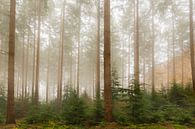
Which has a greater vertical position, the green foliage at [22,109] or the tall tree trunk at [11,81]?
the tall tree trunk at [11,81]

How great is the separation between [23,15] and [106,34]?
1267 centimetres

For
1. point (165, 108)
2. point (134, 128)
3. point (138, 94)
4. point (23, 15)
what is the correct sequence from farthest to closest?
A: point (23, 15) → point (165, 108) → point (138, 94) → point (134, 128)

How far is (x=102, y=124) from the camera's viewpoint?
8.12 meters

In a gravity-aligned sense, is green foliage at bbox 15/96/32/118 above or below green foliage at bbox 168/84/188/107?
below

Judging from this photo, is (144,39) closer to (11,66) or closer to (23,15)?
(23,15)

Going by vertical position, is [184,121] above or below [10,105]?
below

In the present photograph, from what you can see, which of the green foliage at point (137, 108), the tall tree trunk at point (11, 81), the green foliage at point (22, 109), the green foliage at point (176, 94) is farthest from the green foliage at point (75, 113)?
the green foliage at point (176, 94)

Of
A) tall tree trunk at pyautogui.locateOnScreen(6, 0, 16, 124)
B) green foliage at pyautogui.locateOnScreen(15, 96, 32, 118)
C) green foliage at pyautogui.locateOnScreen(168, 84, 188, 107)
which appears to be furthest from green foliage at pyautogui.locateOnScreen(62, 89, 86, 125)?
green foliage at pyautogui.locateOnScreen(168, 84, 188, 107)

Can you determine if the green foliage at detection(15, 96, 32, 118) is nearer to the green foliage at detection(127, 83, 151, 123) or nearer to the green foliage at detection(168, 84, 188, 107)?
the green foliage at detection(127, 83, 151, 123)

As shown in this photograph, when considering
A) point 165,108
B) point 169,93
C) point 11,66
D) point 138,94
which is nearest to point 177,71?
point 169,93

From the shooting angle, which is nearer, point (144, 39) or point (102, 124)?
point (102, 124)

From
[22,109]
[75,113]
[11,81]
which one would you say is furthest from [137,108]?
[22,109]

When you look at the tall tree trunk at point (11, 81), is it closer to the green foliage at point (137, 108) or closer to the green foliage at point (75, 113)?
the green foliage at point (75, 113)

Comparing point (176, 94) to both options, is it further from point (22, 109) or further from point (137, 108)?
point (22, 109)
